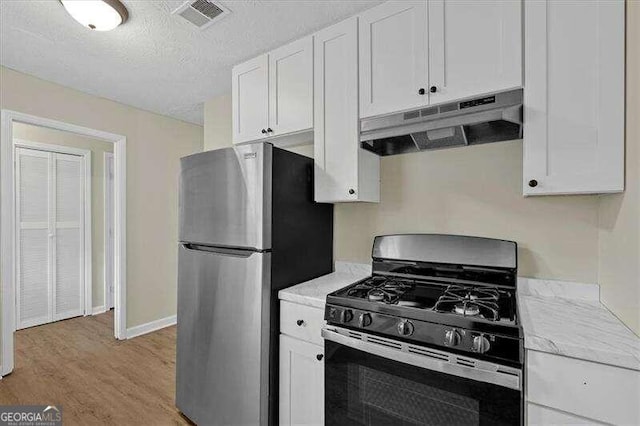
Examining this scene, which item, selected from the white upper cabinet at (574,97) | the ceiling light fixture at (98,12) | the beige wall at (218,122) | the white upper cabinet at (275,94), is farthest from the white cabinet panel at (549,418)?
the beige wall at (218,122)

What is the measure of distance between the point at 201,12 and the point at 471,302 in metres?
2.12

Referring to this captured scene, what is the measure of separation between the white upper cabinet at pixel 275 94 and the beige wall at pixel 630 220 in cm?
143

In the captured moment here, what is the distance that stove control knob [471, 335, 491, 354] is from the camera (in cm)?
106

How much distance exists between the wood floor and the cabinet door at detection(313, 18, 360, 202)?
1.83 metres

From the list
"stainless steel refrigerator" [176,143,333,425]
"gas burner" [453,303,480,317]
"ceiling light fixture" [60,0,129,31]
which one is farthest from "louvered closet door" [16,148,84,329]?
"gas burner" [453,303,480,317]

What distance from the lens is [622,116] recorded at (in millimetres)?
1161

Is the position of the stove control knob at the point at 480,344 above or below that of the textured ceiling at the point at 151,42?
below

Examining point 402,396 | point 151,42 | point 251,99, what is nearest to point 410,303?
point 402,396

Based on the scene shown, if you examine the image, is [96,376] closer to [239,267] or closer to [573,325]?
[239,267]

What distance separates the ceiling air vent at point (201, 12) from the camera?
5.79ft

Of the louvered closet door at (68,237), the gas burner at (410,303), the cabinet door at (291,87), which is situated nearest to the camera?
the gas burner at (410,303)

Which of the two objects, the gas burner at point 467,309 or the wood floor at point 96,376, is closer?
the gas burner at point 467,309

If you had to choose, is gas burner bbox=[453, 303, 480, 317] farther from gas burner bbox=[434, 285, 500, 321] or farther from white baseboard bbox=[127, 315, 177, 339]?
white baseboard bbox=[127, 315, 177, 339]

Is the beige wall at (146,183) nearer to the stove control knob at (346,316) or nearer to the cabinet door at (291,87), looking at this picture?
the cabinet door at (291,87)
